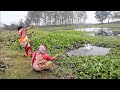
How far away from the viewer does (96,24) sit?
9688 millimetres

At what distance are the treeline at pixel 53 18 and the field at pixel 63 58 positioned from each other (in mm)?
219

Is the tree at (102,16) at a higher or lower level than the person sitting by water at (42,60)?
higher

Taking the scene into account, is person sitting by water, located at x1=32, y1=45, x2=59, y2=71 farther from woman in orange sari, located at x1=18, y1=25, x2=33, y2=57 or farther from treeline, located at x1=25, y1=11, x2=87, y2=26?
woman in orange sari, located at x1=18, y1=25, x2=33, y2=57

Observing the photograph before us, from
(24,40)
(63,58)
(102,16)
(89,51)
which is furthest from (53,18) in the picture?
(89,51)

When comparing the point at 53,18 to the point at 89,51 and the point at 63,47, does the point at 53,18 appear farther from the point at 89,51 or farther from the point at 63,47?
the point at 89,51

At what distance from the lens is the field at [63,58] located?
8156mm

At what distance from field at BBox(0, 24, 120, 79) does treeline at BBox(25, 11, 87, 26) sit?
219 mm

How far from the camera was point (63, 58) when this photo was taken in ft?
31.2

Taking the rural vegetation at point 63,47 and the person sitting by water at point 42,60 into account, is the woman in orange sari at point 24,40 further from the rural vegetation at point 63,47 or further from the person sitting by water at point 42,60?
the person sitting by water at point 42,60

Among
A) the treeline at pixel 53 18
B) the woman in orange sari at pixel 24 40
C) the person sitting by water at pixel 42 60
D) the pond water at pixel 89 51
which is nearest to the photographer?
the person sitting by water at pixel 42 60

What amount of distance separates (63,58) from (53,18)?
1.44 metres

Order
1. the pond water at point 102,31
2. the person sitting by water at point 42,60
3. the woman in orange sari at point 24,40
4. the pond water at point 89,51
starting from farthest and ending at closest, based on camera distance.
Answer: the pond water at point 89,51 < the pond water at point 102,31 < the woman in orange sari at point 24,40 < the person sitting by water at point 42,60

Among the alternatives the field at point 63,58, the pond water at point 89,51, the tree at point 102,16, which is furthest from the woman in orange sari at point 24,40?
the tree at point 102,16
